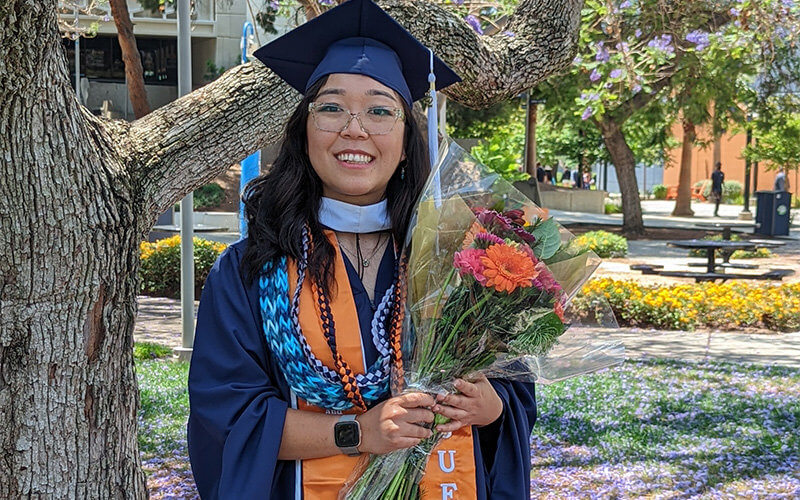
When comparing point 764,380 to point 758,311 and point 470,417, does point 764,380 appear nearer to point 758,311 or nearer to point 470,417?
point 758,311

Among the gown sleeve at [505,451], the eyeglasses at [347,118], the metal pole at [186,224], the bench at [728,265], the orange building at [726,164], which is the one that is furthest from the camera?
the orange building at [726,164]

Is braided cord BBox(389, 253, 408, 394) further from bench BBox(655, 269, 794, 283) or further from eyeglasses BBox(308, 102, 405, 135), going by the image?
bench BBox(655, 269, 794, 283)

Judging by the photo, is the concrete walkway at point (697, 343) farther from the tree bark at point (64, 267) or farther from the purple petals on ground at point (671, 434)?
the tree bark at point (64, 267)

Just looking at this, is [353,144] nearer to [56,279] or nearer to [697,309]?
[56,279]

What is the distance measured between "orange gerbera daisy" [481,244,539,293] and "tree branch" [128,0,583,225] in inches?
72.5

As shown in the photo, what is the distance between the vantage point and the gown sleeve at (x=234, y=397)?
6.64ft

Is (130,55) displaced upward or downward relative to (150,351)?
upward

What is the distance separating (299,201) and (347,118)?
0.22 metres

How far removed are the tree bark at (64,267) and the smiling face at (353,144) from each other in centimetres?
127

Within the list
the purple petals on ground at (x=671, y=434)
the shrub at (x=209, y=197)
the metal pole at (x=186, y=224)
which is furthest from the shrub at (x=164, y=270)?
the shrub at (x=209, y=197)

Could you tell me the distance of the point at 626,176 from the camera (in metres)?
22.2

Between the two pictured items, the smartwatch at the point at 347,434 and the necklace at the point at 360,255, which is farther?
the necklace at the point at 360,255

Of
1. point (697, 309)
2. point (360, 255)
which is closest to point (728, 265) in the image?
point (697, 309)

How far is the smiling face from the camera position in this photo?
7.05ft
